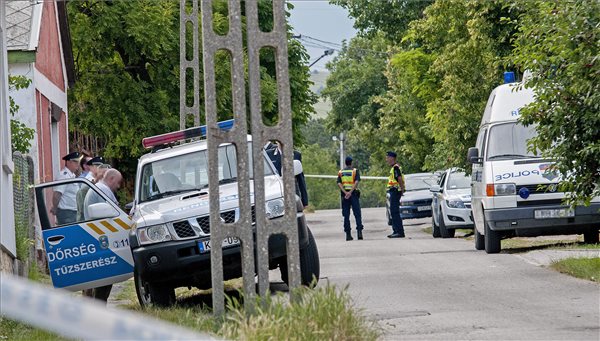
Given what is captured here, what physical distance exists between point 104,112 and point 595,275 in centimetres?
2024

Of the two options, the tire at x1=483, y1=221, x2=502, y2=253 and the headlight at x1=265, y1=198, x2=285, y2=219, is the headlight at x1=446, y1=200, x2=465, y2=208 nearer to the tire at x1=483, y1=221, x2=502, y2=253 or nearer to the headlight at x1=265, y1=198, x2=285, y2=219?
the tire at x1=483, y1=221, x2=502, y2=253

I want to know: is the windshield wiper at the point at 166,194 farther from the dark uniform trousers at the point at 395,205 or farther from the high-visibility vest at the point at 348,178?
the dark uniform trousers at the point at 395,205

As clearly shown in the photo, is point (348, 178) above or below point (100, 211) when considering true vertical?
above

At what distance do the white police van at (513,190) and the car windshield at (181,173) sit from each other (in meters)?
5.50

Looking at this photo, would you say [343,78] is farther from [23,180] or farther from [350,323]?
[350,323]

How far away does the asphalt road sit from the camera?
29.8ft

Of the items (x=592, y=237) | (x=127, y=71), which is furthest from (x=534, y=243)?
(x=127, y=71)

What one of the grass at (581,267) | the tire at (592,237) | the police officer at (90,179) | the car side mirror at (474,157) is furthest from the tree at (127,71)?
the grass at (581,267)

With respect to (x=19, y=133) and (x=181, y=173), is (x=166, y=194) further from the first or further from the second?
(x=19, y=133)

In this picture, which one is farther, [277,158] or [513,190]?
[513,190]

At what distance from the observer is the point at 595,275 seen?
13336mm

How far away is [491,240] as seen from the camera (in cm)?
1869

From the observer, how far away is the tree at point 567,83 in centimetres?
1249

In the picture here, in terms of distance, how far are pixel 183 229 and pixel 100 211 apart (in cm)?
91
